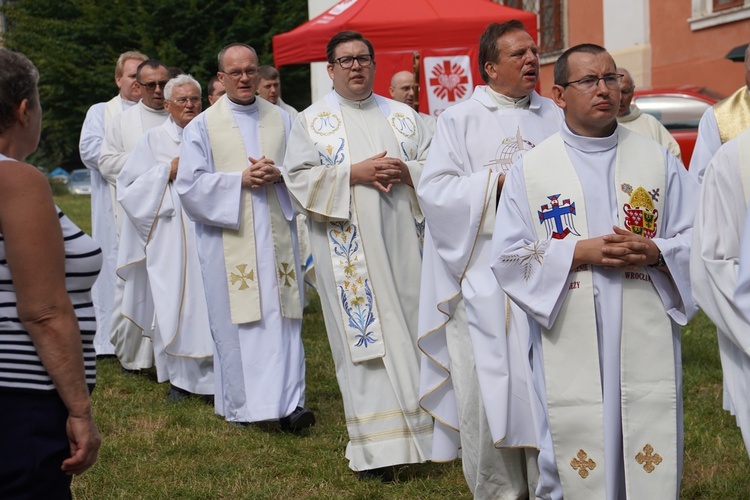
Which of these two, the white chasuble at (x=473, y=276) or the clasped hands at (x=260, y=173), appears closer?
the white chasuble at (x=473, y=276)

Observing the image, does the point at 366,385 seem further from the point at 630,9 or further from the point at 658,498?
the point at 630,9

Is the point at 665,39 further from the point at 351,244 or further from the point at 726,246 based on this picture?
the point at 726,246

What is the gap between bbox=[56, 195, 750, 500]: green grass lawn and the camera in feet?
17.4

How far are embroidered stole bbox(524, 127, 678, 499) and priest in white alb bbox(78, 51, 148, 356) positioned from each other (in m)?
5.65

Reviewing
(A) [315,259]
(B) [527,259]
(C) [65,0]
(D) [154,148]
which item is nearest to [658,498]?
(B) [527,259]

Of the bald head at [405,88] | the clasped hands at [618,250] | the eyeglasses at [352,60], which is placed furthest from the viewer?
the bald head at [405,88]

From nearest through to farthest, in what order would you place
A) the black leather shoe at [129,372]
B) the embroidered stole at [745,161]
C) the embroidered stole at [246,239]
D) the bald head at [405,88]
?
the embroidered stole at [745,161], the embroidered stole at [246,239], the black leather shoe at [129,372], the bald head at [405,88]

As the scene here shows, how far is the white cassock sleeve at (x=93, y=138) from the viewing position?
9133 millimetres

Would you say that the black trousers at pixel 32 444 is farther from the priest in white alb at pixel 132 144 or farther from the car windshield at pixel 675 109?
the car windshield at pixel 675 109

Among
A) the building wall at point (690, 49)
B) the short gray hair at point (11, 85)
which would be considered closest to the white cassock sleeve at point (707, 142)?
the short gray hair at point (11, 85)

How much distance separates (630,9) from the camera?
19.5 m

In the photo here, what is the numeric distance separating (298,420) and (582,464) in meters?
2.71

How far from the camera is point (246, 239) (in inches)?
264

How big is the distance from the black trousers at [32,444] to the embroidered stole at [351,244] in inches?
112
